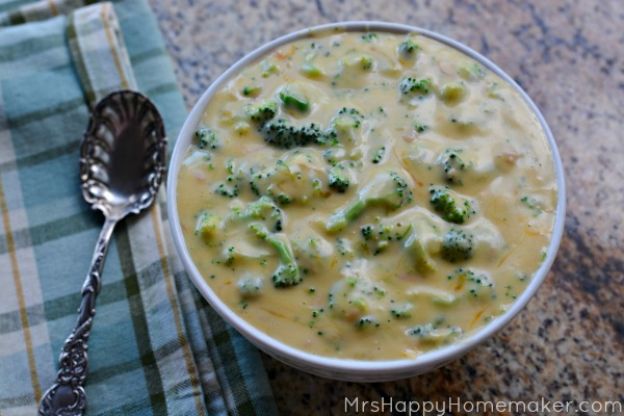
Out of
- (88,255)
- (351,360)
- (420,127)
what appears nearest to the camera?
(351,360)

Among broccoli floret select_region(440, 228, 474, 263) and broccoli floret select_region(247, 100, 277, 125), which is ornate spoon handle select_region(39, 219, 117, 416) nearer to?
broccoli floret select_region(247, 100, 277, 125)

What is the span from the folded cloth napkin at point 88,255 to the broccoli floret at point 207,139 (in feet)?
1.04

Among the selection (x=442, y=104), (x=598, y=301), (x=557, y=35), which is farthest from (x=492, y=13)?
(x=598, y=301)

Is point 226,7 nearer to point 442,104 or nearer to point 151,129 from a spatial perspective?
point 151,129

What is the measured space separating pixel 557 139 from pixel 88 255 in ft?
3.96

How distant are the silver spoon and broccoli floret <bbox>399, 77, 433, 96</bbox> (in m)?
0.63

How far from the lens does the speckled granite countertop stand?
1.46m

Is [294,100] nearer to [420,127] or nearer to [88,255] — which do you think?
[420,127]

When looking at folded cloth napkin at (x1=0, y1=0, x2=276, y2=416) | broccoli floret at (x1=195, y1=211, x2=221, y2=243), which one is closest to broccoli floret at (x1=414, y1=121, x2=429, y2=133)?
broccoli floret at (x1=195, y1=211, x2=221, y2=243)

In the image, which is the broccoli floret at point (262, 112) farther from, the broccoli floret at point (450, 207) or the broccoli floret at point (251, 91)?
the broccoli floret at point (450, 207)

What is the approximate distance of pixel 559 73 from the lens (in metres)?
1.89

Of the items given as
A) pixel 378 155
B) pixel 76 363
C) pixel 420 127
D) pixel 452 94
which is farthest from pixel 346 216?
pixel 76 363

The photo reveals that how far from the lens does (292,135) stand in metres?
1.41

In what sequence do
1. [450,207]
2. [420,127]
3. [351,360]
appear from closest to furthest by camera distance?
1. [351,360]
2. [450,207]
3. [420,127]
